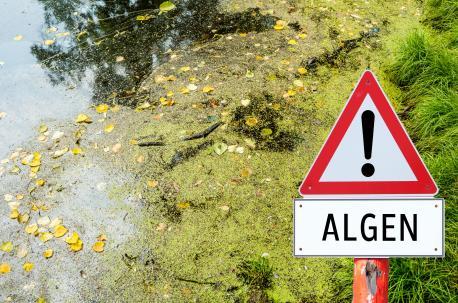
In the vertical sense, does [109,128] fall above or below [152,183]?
above

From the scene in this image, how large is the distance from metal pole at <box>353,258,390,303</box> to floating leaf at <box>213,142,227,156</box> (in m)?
2.31

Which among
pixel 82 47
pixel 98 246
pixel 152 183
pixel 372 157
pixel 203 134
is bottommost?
pixel 98 246

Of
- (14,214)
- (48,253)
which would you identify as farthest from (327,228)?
(14,214)

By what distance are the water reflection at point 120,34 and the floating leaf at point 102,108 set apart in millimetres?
145

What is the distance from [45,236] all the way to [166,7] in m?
3.82

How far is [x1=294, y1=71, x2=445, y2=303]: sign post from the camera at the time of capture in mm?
1376

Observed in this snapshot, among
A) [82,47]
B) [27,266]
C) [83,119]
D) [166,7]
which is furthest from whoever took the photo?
[166,7]

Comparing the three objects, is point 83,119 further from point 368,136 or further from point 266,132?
point 368,136

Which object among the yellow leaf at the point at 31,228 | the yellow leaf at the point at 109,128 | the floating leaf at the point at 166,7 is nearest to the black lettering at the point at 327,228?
the yellow leaf at the point at 31,228

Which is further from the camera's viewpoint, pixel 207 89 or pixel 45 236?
pixel 207 89

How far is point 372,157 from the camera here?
1433mm

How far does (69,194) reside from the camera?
3.50m

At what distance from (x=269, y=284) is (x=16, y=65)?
13.7 ft

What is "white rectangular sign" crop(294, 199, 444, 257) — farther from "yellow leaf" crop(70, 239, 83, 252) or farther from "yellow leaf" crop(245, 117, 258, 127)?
"yellow leaf" crop(245, 117, 258, 127)
